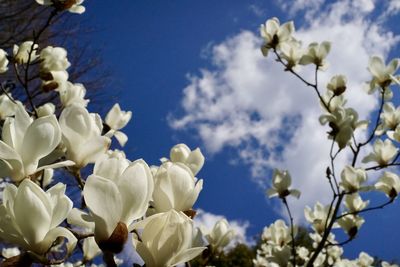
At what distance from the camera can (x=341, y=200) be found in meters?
2.31

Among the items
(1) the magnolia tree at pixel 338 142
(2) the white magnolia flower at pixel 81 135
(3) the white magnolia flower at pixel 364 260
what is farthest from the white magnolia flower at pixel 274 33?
(2) the white magnolia flower at pixel 81 135

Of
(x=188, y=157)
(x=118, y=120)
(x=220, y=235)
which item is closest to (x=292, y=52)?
(x=118, y=120)

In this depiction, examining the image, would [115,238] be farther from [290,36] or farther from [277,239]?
[290,36]

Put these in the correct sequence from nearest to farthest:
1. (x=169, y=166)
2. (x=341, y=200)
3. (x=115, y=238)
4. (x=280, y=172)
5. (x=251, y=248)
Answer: (x=115, y=238)
(x=169, y=166)
(x=341, y=200)
(x=280, y=172)
(x=251, y=248)

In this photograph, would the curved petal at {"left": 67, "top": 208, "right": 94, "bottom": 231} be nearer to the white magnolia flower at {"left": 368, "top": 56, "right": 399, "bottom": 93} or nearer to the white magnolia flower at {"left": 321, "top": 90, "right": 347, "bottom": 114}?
→ the white magnolia flower at {"left": 321, "top": 90, "right": 347, "bottom": 114}

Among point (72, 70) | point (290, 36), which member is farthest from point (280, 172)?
point (72, 70)

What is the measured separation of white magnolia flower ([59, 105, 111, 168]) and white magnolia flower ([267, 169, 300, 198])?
175cm

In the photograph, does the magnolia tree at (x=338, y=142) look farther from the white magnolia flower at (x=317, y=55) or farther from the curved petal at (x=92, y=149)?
the curved petal at (x=92, y=149)

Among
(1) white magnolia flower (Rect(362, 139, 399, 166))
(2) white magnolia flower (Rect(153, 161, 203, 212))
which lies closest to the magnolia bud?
(2) white magnolia flower (Rect(153, 161, 203, 212))

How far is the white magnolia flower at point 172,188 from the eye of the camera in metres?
0.67

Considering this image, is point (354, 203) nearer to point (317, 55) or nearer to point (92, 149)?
point (317, 55)

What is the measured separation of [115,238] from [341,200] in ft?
6.37

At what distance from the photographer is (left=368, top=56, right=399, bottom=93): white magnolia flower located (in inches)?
99.3

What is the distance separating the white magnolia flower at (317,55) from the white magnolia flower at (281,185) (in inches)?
28.2
